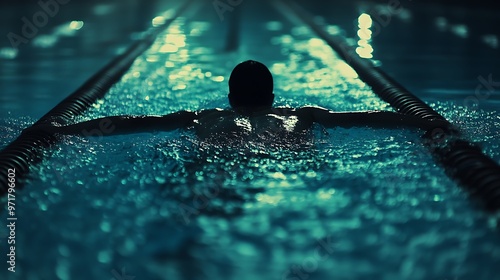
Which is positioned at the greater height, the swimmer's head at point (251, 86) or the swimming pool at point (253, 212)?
the swimmer's head at point (251, 86)


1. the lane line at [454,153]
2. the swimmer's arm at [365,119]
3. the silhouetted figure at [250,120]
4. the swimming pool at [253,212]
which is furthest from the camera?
the swimmer's arm at [365,119]

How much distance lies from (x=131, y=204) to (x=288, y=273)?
0.79 m

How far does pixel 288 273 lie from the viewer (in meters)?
1.81

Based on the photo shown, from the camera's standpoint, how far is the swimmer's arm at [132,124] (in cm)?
291

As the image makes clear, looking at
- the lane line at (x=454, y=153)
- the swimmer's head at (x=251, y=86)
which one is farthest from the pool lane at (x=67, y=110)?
the lane line at (x=454, y=153)

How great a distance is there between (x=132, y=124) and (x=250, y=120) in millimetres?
616

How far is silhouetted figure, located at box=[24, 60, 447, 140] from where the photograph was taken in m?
2.67

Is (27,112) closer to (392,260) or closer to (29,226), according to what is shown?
(29,226)

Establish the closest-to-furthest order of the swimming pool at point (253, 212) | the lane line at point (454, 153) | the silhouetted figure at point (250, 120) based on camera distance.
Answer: the swimming pool at point (253, 212) → the lane line at point (454, 153) → the silhouetted figure at point (250, 120)

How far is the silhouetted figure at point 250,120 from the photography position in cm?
267

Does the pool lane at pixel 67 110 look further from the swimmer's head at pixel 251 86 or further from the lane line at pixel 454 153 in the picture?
the lane line at pixel 454 153

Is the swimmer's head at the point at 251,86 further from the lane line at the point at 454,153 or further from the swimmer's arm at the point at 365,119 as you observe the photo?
the lane line at the point at 454,153

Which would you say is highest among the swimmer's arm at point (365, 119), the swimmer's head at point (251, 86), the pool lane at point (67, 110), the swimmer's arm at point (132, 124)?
the swimmer's head at point (251, 86)

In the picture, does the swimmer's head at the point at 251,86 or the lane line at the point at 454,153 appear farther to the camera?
the swimmer's head at the point at 251,86
